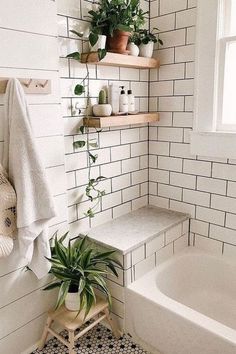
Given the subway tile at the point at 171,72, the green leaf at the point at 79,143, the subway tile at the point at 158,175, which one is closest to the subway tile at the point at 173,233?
the subway tile at the point at 158,175

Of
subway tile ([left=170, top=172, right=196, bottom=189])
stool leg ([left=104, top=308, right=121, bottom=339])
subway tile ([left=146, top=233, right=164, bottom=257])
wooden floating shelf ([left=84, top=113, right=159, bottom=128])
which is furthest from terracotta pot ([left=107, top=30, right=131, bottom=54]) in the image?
stool leg ([left=104, top=308, right=121, bottom=339])

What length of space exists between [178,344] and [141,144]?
1305 millimetres

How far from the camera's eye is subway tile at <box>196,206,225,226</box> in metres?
2.05

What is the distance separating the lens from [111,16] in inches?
67.1

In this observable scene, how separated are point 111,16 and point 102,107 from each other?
49cm

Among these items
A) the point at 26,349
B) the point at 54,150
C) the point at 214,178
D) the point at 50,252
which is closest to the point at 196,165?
the point at 214,178

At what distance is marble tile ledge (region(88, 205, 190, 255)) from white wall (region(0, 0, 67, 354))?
11.1 inches

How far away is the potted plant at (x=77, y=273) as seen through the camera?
1.58m

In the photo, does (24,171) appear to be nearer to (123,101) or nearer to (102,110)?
(102,110)

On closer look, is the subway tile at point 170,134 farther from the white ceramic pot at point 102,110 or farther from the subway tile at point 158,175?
the white ceramic pot at point 102,110

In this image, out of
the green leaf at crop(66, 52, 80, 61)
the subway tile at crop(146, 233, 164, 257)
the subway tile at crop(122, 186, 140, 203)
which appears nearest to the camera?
the green leaf at crop(66, 52, 80, 61)

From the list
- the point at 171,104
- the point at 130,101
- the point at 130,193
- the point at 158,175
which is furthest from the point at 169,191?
the point at 130,101

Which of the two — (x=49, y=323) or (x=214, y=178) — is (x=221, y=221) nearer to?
(x=214, y=178)

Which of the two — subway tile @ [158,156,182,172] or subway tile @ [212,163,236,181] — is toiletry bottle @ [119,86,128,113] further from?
subway tile @ [212,163,236,181]
